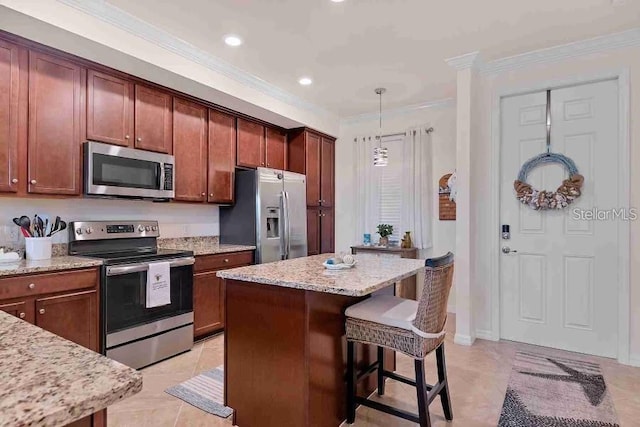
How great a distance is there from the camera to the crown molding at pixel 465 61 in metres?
3.41

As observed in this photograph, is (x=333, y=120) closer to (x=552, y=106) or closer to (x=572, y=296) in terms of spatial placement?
(x=552, y=106)

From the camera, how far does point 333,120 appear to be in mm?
5301

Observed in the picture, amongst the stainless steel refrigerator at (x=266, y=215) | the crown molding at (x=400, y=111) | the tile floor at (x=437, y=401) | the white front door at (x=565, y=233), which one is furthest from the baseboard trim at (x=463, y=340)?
the crown molding at (x=400, y=111)

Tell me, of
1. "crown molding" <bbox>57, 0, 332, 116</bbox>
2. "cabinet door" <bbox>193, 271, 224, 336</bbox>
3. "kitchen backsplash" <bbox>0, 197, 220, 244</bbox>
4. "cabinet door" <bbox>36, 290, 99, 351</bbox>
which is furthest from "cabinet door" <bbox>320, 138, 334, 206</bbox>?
"cabinet door" <bbox>36, 290, 99, 351</bbox>

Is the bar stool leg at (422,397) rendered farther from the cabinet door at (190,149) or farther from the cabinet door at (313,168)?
the cabinet door at (313,168)

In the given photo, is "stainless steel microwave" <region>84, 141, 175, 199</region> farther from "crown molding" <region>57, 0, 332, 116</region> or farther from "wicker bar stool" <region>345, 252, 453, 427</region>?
"wicker bar stool" <region>345, 252, 453, 427</region>

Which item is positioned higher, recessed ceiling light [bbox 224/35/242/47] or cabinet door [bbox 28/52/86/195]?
recessed ceiling light [bbox 224/35/242/47]

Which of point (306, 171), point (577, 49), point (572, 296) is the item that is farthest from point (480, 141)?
point (306, 171)

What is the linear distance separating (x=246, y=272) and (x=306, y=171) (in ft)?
9.65

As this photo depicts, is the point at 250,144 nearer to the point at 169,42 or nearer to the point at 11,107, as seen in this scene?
the point at 169,42

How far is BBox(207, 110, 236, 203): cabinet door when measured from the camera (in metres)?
3.92

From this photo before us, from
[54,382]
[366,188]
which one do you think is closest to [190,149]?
[366,188]

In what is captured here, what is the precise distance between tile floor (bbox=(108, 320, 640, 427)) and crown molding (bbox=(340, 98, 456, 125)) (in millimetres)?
2900

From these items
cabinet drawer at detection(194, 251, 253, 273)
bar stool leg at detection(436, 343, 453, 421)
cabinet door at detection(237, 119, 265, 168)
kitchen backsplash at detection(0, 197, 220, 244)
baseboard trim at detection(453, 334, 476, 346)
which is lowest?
baseboard trim at detection(453, 334, 476, 346)
